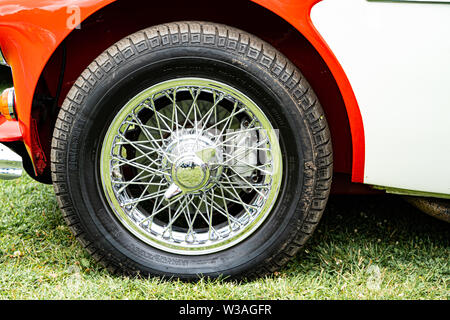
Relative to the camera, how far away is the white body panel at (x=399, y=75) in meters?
1.65

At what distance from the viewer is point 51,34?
1.80 metres

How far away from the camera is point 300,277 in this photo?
6.74ft

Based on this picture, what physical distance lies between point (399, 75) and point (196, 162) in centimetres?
89

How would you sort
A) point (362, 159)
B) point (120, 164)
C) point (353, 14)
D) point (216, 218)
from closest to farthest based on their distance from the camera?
point (353, 14)
point (362, 159)
point (120, 164)
point (216, 218)

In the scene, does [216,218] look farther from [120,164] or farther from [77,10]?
[77,10]

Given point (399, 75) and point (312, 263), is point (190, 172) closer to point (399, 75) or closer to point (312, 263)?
point (312, 263)

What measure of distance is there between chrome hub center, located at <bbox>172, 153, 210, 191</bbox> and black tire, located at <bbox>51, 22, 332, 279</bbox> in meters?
0.32

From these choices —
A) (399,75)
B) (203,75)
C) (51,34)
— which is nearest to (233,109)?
(203,75)

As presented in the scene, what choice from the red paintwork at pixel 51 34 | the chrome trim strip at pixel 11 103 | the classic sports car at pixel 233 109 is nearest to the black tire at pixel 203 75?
the classic sports car at pixel 233 109

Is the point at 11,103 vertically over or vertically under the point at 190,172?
over

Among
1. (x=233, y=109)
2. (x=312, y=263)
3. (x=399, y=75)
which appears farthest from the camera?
(x=312, y=263)

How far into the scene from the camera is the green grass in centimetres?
191
